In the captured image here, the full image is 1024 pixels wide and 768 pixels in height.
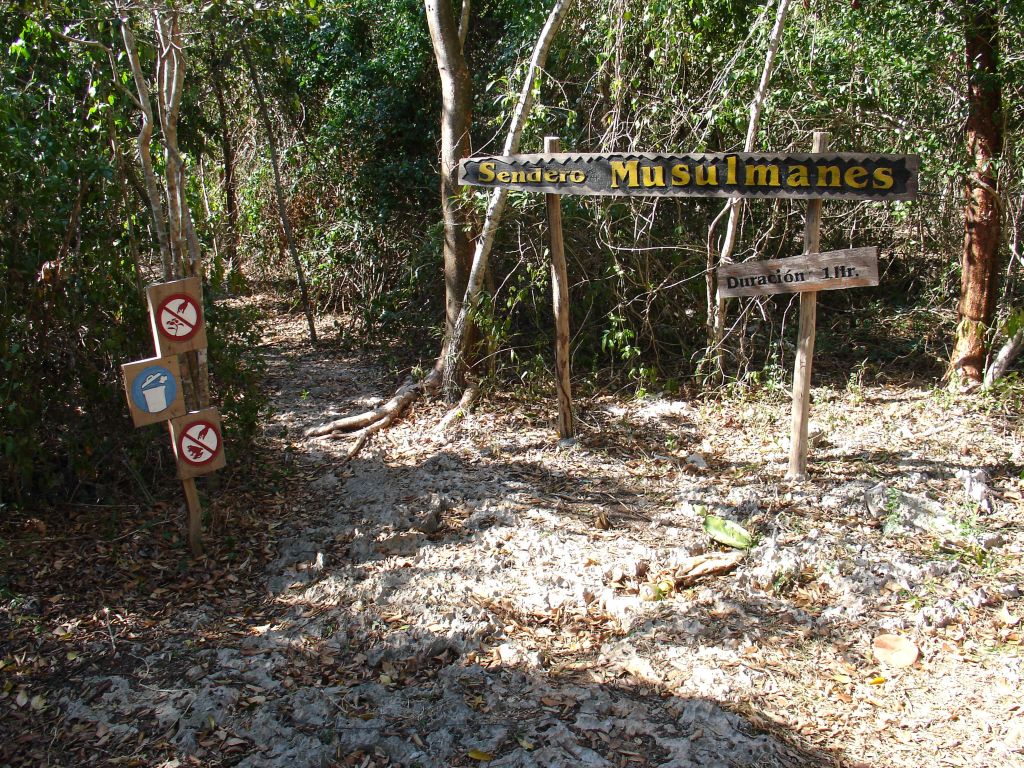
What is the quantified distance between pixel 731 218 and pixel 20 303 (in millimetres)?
5320

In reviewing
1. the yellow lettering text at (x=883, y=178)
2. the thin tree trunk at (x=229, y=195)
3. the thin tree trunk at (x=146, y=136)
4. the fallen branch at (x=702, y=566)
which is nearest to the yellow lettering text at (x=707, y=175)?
the yellow lettering text at (x=883, y=178)

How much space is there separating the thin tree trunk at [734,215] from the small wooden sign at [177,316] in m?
3.56

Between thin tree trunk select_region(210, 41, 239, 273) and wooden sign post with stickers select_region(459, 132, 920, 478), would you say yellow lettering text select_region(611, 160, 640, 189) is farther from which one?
thin tree trunk select_region(210, 41, 239, 273)

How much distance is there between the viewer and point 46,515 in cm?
541

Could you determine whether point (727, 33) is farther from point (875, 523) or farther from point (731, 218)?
point (875, 523)

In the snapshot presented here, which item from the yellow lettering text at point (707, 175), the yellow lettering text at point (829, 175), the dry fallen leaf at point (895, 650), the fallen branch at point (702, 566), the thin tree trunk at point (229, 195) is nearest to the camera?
the dry fallen leaf at point (895, 650)

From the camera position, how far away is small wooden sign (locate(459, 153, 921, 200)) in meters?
5.07

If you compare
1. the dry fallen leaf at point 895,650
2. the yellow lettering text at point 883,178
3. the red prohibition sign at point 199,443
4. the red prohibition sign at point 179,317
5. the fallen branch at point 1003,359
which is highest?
the yellow lettering text at point 883,178

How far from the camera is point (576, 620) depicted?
4582 mm

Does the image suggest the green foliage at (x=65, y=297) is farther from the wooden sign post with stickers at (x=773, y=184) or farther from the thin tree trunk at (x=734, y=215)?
the thin tree trunk at (x=734, y=215)

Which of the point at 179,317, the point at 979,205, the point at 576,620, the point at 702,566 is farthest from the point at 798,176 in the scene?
the point at 179,317

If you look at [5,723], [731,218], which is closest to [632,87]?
[731,218]

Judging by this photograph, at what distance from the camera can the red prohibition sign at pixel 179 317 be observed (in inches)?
185

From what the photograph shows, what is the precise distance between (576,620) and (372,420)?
3416mm
